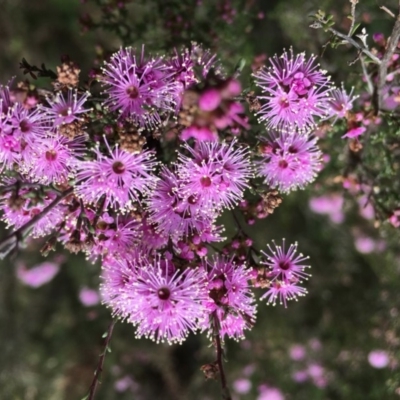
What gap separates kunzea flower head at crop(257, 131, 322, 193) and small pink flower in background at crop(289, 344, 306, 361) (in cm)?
210

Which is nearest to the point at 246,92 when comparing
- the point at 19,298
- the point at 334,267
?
the point at 334,267

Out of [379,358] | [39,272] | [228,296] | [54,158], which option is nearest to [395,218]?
[228,296]

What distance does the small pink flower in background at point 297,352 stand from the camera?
347 centimetres

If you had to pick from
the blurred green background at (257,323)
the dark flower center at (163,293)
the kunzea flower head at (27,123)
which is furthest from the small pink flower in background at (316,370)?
the kunzea flower head at (27,123)

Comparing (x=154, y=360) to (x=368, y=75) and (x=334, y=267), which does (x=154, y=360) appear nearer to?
(x=334, y=267)

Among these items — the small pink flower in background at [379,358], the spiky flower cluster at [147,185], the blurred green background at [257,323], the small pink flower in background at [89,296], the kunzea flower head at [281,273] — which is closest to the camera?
the spiky flower cluster at [147,185]

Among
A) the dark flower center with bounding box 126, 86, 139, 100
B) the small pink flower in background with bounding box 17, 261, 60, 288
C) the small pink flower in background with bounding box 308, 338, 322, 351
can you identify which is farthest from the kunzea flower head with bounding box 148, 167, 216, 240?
the small pink flower in background with bounding box 308, 338, 322, 351

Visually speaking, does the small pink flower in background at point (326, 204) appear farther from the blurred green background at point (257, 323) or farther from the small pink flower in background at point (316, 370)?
the small pink flower in background at point (316, 370)

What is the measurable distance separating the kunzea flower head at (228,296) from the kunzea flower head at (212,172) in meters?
0.22

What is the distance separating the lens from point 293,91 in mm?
1548

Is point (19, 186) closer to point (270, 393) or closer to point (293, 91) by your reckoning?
point (293, 91)

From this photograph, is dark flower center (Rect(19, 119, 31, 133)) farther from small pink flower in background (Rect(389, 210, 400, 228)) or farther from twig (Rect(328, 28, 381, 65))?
small pink flower in background (Rect(389, 210, 400, 228))

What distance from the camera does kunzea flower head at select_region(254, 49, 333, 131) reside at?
155 centimetres

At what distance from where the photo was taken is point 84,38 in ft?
12.5
